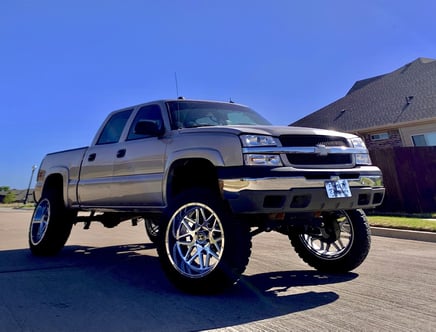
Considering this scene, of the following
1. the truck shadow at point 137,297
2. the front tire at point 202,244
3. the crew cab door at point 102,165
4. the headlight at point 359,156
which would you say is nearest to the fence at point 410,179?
the truck shadow at point 137,297

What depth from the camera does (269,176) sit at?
3.46 metres

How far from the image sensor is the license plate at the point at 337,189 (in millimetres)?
3643

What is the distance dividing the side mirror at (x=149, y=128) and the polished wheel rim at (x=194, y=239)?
3.47ft

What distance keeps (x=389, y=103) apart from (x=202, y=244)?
56.5 feet

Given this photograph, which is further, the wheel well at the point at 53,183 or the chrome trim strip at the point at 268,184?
the wheel well at the point at 53,183

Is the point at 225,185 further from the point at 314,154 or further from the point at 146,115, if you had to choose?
the point at 146,115

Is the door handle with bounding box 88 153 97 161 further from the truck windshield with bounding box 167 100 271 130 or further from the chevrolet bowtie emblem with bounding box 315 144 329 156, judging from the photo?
the chevrolet bowtie emblem with bounding box 315 144 329 156

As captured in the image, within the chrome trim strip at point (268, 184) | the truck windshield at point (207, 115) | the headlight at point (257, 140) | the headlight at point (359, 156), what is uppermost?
the truck windshield at point (207, 115)

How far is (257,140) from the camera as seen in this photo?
144 inches

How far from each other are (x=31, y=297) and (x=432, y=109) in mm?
16374

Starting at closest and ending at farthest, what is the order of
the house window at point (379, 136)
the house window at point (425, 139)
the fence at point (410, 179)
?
1. the fence at point (410, 179)
2. the house window at point (425, 139)
3. the house window at point (379, 136)

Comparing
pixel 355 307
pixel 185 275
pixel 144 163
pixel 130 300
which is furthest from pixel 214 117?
pixel 355 307

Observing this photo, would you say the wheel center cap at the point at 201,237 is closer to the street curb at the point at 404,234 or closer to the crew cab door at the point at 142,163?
the crew cab door at the point at 142,163

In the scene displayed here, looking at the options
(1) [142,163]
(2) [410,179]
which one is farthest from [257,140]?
(2) [410,179]
